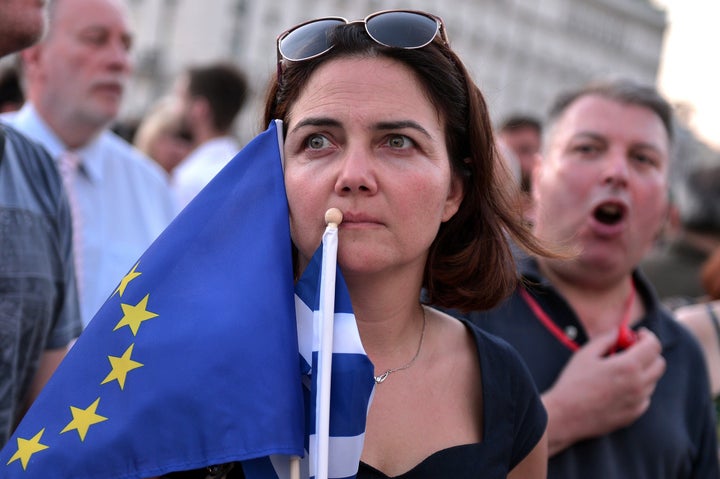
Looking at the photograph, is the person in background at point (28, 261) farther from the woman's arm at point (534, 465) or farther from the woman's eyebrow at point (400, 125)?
the woman's arm at point (534, 465)

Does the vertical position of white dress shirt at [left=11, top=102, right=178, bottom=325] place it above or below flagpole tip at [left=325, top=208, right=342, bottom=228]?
below

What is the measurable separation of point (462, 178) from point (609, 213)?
43.5 inches

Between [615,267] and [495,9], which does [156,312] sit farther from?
[495,9]

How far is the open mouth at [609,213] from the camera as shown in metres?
3.40

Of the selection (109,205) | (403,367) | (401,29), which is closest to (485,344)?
(403,367)

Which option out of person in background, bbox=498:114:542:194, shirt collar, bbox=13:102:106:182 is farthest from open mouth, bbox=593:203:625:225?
person in background, bbox=498:114:542:194

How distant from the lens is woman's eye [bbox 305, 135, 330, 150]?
7.09 ft

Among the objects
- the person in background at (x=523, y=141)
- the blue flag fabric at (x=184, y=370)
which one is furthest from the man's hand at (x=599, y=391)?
the person in background at (x=523, y=141)

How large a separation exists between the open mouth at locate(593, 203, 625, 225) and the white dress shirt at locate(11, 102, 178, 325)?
2020mm

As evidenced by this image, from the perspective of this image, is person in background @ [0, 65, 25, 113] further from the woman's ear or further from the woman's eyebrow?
the woman's eyebrow

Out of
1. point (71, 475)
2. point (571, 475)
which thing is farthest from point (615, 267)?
point (71, 475)

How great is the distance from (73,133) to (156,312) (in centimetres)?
280

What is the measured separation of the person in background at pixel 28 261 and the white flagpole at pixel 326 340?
1.04 m

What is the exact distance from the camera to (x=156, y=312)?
6.48ft
